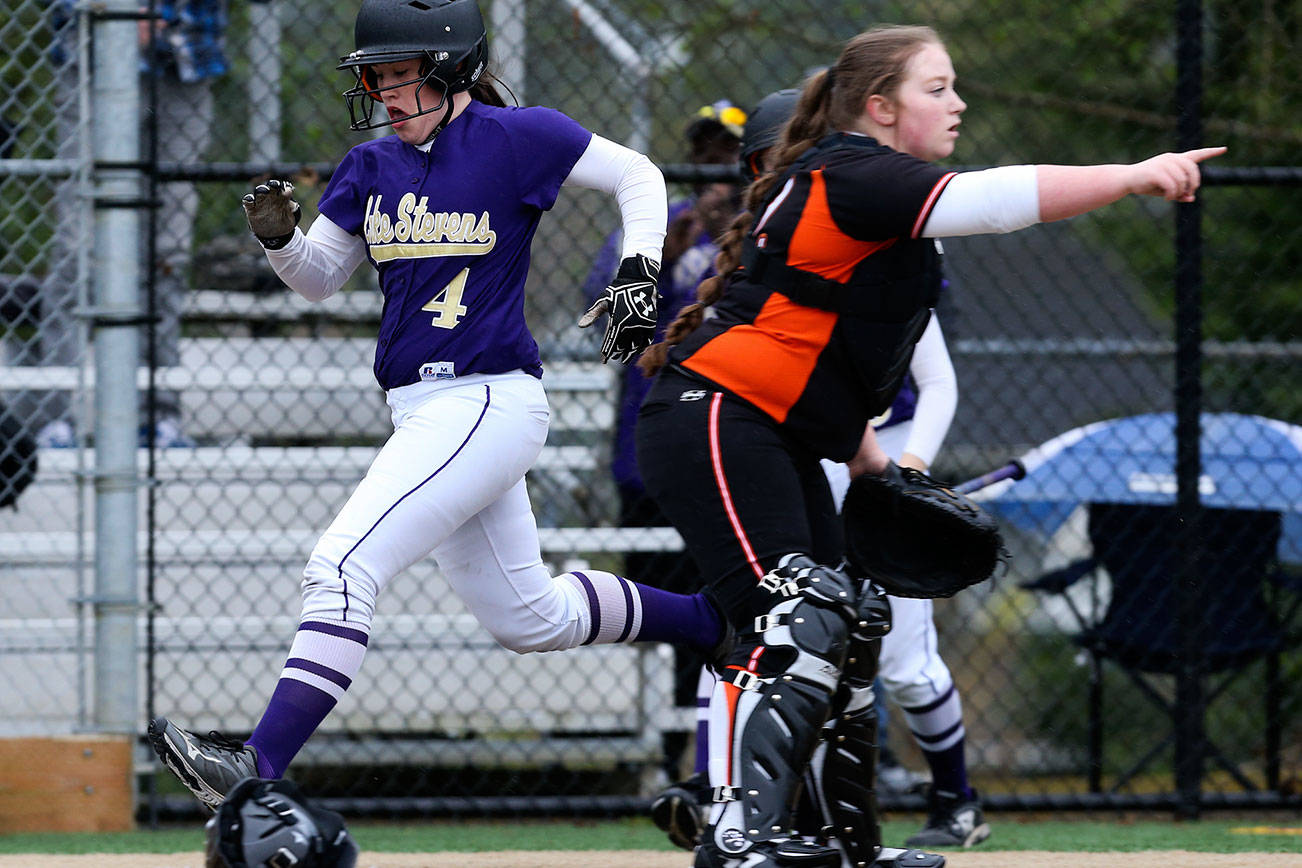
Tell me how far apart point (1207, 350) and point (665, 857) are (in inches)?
107

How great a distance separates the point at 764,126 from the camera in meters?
3.92

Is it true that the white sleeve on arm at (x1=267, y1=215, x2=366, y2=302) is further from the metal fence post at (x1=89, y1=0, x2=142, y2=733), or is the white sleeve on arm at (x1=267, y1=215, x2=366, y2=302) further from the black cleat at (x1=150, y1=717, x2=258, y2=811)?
the metal fence post at (x1=89, y1=0, x2=142, y2=733)

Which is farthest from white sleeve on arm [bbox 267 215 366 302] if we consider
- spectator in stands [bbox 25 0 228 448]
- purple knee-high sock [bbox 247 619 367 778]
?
spectator in stands [bbox 25 0 228 448]

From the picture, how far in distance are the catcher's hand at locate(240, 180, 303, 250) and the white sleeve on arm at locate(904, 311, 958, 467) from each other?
156cm

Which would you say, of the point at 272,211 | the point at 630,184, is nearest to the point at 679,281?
the point at 630,184

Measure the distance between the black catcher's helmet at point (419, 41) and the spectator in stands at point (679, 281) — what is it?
158 cm

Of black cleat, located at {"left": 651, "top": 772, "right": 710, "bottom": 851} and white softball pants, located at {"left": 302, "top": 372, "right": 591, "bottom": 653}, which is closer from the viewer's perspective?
white softball pants, located at {"left": 302, "top": 372, "right": 591, "bottom": 653}

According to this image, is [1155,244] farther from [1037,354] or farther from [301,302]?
[301,302]

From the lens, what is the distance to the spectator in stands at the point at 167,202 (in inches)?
199

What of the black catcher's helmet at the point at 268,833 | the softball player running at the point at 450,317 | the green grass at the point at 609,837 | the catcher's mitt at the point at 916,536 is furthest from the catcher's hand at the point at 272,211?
the green grass at the point at 609,837

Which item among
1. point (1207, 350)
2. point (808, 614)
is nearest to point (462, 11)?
point (808, 614)

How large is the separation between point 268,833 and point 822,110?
169 cm

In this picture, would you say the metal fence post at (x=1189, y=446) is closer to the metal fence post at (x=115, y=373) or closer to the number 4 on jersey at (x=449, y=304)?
the number 4 on jersey at (x=449, y=304)

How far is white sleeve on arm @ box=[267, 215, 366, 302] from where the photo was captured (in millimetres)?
3146
